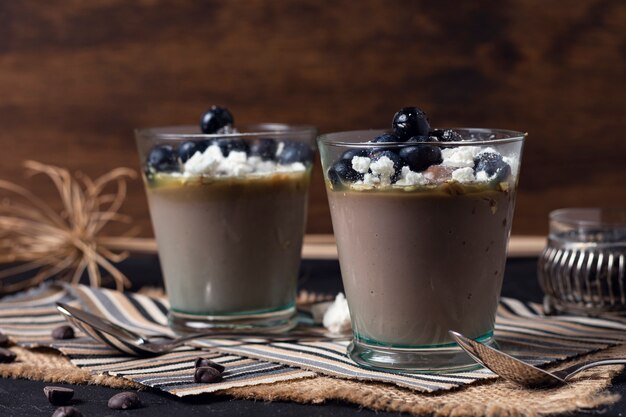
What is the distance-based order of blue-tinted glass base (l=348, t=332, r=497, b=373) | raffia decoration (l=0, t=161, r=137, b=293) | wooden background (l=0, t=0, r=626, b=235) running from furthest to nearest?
1. wooden background (l=0, t=0, r=626, b=235)
2. raffia decoration (l=0, t=161, r=137, b=293)
3. blue-tinted glass base (l=348, t=332, r=497, b=373)

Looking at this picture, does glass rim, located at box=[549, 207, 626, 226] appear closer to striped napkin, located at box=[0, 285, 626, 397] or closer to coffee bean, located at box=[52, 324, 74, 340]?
striped napkin, located at box=[0, 285, 626, 397]

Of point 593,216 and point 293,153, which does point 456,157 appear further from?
point 593,216

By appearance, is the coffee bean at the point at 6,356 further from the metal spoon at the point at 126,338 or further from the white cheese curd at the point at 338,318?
the white cheese curd at the point at 338,318

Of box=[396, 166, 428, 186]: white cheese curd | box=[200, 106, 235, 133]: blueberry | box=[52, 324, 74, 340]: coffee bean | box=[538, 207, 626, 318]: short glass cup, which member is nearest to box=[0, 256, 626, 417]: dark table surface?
box=[52, 324, 74, 340]: coffee bean

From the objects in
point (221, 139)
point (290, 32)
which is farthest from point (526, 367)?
point (290, 32)

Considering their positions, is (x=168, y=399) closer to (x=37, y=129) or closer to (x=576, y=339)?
(x=576, y=339)

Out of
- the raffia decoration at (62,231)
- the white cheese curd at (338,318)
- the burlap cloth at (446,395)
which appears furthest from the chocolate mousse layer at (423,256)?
the raffia decoration at (62,231)
